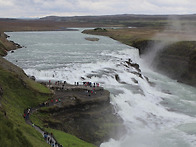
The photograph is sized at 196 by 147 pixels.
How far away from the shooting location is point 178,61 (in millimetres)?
49344

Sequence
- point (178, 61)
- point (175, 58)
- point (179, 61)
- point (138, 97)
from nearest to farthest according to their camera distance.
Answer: point (138, 97) < point (179, 61) < point (178, 61) < point (175, 58)

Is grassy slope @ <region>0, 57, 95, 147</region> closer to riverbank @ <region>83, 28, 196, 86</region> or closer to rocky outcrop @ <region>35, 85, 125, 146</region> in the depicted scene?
rocky outcrop @ <region>35, 85, 125, 146</region>

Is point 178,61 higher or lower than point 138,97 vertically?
higher

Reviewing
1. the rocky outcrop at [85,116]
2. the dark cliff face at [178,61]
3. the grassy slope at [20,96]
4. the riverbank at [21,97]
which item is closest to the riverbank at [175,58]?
the dark cliff face at [178,61]

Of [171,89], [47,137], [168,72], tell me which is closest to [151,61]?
[168,72]

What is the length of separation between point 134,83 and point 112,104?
35.6 ft

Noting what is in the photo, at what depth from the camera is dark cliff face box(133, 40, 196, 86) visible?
150 feet

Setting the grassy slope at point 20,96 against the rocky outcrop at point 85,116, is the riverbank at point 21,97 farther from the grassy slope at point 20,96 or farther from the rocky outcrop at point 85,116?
the rocky outcrop at point 85,116

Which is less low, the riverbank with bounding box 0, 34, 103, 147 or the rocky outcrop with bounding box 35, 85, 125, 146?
the riverbank with bounding box 0, 34, 103, 147

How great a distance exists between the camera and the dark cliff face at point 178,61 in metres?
45.7

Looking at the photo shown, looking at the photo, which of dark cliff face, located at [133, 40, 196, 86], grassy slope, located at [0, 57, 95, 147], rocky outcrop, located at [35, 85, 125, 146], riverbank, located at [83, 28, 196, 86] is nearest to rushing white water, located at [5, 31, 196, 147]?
rocky outcrop, located at [35, 85, 125, 146]

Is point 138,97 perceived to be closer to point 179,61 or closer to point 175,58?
point 179,61

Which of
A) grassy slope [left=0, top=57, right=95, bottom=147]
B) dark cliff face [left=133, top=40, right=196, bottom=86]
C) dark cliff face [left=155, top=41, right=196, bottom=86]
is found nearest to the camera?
grassy slope [left=0, top=57, right=95, bottom=147]

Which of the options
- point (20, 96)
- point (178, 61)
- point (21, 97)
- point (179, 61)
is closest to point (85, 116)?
point (21, 97)
